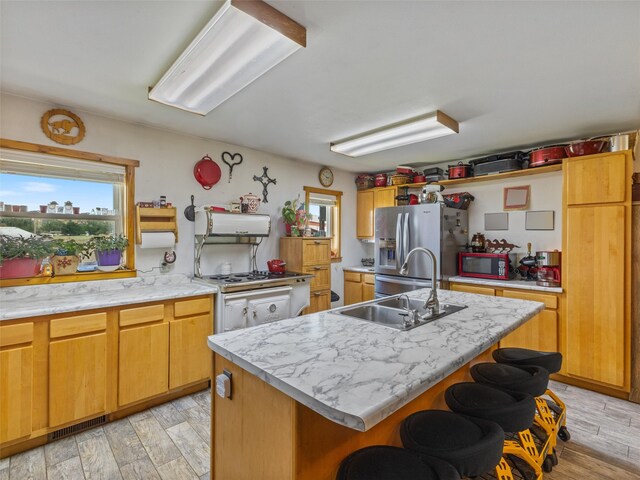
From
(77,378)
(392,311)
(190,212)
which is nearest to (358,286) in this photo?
(190,212)

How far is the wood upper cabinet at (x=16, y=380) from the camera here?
6.32 feet

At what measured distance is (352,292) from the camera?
4.91 meters

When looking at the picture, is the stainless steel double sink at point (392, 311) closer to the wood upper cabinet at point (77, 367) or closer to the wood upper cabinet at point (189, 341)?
the wood upper cabinet at point (189, 341)

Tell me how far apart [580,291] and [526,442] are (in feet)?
5.97

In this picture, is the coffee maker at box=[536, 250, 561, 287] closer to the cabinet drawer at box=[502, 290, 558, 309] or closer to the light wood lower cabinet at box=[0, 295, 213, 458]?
the cabinet drawer at box=[502, 290, 558, 309]

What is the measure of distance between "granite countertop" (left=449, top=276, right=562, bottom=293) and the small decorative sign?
13.0 ft

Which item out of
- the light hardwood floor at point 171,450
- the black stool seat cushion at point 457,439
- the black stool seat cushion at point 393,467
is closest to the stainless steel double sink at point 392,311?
the black stool seat cushion at point 457,439

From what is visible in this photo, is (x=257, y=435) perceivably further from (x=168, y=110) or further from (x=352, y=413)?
(x=168, y=110)

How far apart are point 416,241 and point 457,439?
295 cm

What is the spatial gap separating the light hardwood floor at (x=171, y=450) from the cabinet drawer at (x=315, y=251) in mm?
1951

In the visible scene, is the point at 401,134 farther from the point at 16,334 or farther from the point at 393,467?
the point at 16,334

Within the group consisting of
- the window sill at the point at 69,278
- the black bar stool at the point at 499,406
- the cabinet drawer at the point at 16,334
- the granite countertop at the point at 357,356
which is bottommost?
the black bar stool at the point at 499,406

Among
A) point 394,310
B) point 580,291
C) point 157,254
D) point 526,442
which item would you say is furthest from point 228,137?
point 580,291

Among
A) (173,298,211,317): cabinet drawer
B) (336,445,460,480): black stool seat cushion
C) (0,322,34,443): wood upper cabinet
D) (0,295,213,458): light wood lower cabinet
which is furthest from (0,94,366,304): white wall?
(336,445,460,480): black stool seat cushion
